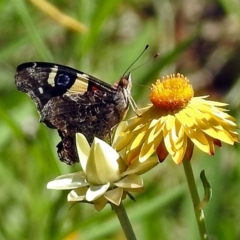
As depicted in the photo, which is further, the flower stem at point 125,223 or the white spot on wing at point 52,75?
the white spot on wing at point 52,75

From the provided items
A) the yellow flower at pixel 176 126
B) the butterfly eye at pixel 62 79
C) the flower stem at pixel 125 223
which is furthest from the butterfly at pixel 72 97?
the flower stem at pixel 125 223

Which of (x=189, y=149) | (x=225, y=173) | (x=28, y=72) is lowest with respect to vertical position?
(x=225, y=173)

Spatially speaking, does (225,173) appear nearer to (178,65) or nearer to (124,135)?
(124,135)

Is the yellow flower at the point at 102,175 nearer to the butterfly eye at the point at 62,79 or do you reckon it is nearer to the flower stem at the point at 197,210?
the flower stem at the point at 197,210

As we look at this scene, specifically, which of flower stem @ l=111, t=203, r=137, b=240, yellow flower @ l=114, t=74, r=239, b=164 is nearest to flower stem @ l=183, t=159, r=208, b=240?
yellow flower @ l=114, t=74, r=239, b=164

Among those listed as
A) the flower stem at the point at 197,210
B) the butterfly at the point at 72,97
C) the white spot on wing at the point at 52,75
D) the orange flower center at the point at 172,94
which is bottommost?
the flower stem at the point at 197,210

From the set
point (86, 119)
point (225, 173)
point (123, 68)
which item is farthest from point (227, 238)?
point (123, 68)

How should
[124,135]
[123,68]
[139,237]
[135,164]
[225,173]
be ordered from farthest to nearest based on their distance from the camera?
[123,68] → [139,237] → [225,173] → [124,135] → [135,164]
